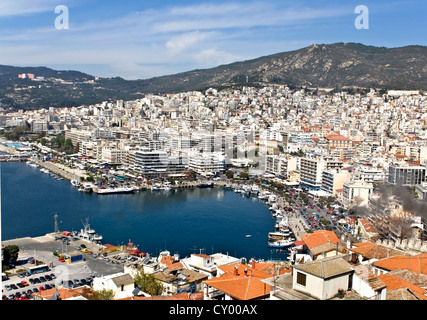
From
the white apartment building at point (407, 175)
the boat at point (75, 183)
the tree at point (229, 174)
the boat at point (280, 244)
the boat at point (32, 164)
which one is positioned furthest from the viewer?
the boat at point (32, 164)

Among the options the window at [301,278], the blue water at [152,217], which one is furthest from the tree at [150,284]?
the blue water at [152,217]

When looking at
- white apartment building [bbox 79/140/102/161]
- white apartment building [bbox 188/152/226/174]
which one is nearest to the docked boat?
white apartment building [bbox 188/152/226/174]

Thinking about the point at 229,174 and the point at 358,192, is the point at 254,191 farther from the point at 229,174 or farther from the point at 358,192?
the point at 358,192

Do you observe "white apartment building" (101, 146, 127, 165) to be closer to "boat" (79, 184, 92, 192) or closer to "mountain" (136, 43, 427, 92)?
"boat" (79, 184, 92, 192)

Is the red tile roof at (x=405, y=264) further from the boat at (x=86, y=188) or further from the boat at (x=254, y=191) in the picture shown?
the boat at (x=86, y=188)

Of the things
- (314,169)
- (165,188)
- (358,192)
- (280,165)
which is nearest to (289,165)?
(280,165)
